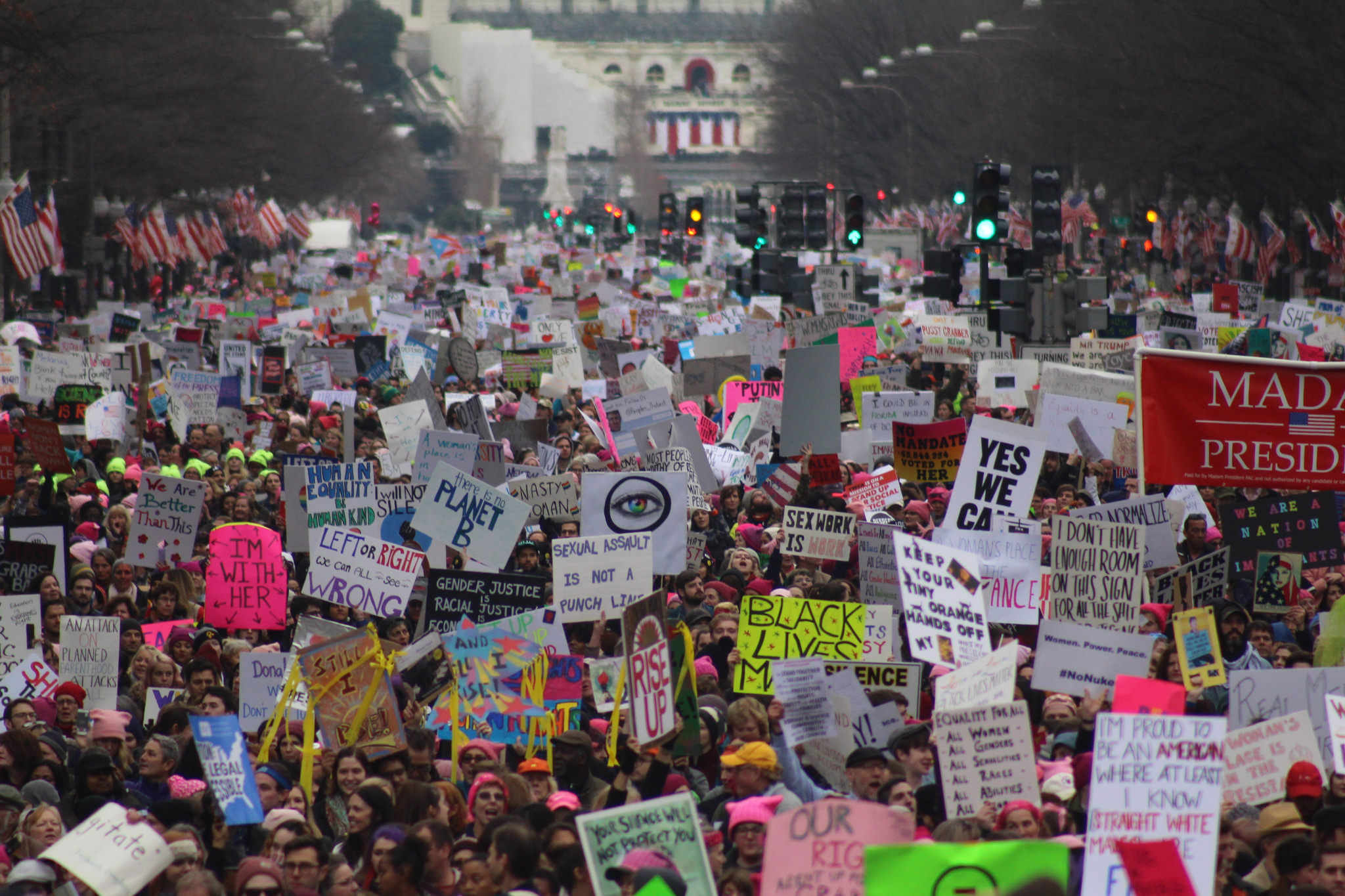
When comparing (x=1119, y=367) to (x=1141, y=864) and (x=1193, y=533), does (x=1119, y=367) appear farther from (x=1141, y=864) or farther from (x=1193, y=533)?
(x=1141, y=864)

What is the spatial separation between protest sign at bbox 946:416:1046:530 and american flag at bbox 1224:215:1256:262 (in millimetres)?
33834

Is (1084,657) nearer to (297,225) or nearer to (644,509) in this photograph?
(644,509)

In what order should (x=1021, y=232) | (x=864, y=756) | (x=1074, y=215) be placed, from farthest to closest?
(x=1074, y=215)
(x=1021, y=232)
(x=864, y=756)

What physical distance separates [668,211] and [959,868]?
43621 millimetres

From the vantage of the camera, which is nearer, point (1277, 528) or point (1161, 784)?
point (1161, 784)

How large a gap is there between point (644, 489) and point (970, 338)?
1366 cm

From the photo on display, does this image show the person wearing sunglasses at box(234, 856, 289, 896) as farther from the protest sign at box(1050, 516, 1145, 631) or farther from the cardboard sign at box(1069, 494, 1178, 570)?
the cardboard sign at box(1069, 494, 1178, 570)

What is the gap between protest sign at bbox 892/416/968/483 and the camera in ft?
48.0

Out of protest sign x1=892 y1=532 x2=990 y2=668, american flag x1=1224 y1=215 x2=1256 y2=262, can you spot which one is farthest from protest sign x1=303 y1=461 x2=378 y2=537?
american flag x1=1224 y1=215 x2=1256 y2=262

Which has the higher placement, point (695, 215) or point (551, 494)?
point (695, 215)

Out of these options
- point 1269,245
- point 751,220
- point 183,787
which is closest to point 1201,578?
point 183,787

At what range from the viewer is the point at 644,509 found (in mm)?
A: 12180

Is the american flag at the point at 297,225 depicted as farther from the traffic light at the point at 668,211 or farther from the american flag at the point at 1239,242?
the american flag at the point at 1239,242

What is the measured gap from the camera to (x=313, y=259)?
75938 mm
